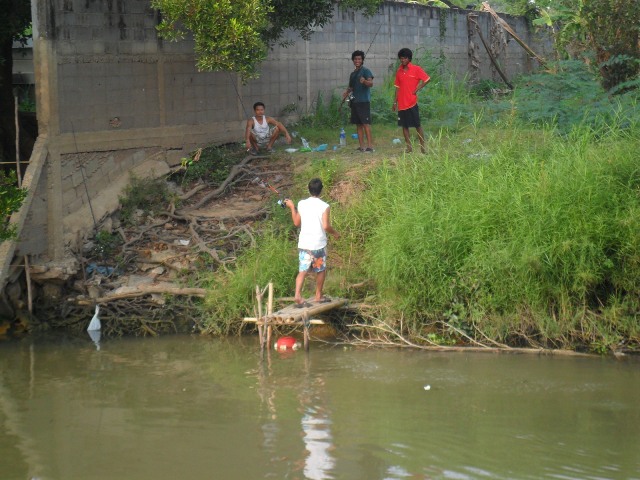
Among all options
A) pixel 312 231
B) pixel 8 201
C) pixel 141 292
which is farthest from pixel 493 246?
pixel 8 201

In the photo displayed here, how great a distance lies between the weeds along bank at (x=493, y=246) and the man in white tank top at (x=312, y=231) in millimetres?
691

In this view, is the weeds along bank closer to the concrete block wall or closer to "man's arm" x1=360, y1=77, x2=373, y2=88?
"man's arm" x1=360, y1=77, x2=373, y2=88

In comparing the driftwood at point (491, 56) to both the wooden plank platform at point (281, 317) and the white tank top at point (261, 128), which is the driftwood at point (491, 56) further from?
the wooden plank platform at point (281, 317)

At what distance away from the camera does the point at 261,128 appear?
13.1 meters

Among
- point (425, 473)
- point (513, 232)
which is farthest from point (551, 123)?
point (425, 473)

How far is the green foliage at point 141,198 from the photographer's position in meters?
11.6

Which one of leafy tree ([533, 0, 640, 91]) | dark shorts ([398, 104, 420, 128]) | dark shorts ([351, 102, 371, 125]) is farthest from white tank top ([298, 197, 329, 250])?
leafy tree ([533, 0, 640, 91])

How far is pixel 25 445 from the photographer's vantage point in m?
6.86

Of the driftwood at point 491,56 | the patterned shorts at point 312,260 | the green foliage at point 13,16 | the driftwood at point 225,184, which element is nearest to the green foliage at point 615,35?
the driftwood at point 225,184

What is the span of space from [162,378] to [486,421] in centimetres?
310

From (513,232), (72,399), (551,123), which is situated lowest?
(72,399)

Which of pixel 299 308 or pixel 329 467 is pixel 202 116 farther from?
pixel 329 467

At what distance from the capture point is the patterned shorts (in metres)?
9.35

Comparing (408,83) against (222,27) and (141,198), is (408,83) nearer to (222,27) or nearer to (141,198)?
(222,27)
